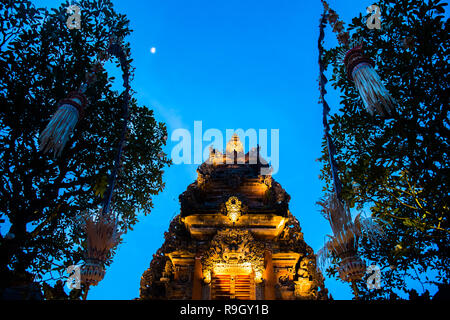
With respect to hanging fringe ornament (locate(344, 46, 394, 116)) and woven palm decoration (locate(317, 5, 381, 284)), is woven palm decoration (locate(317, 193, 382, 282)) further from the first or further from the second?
hanging fringe ornament (locate(344, 46, 394, 116))

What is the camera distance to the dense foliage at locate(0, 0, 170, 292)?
9.10m

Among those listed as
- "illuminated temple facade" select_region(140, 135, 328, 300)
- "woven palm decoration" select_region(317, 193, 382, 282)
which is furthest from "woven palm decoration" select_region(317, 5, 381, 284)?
"illuminated temple facade" select_region(140, 135, 328, 300)

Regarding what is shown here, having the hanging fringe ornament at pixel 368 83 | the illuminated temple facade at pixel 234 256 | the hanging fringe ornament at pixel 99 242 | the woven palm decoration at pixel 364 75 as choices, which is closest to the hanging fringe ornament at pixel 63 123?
the hanging fringe ornament at pixel 99 242

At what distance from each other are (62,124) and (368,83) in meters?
7.31

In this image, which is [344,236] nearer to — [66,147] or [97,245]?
[97,245]

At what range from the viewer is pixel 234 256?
1263 centimetres

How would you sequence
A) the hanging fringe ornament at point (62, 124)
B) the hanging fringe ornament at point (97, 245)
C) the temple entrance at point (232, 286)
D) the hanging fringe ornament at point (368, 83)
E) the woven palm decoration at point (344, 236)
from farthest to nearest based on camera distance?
the temple entrance at point (232, 286), the hanging fringe ornament at point (62, 124), the hanging fringe ornament at point (368, 83), the hanging fringe ornament at point (97, 245), the woven palm decoration at point (344, 236)

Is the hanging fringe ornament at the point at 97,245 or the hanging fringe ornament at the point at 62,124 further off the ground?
the hanging fringe ornament at the point at 62,124

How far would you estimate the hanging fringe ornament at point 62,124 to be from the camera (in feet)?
21.7

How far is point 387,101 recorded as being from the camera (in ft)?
20.2

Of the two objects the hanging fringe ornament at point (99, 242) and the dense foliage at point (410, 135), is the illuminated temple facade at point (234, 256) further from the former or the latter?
the hanging fringe ornament at point (99, 242)
